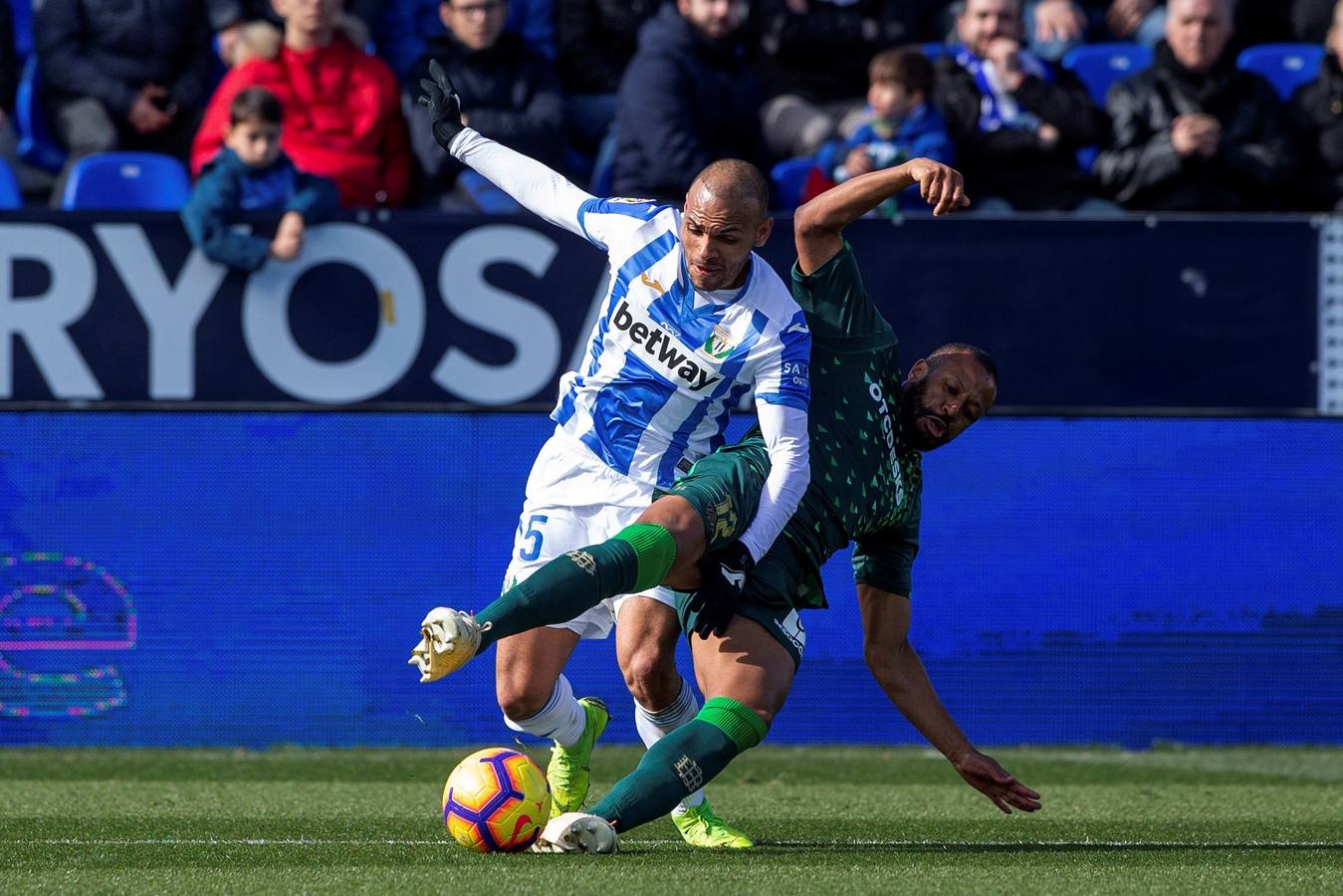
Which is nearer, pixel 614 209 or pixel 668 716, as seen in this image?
pixel 614 209

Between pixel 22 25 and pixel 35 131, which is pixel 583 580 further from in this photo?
pixel 22 25

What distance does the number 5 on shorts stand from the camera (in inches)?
223

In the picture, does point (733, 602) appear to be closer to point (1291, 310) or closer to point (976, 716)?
point (976, 716)

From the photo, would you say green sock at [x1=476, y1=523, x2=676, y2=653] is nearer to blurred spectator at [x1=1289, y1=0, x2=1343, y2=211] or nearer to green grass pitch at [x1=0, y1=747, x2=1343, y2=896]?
green grass pitch at [x1=0, y1=747, x2=1343, y2=896]

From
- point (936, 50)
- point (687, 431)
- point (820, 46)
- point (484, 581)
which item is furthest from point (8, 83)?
point (687, 431)

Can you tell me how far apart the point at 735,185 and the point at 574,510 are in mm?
1125

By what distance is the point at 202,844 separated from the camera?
17.9ft

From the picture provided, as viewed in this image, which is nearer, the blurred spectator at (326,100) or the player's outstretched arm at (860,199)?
the player's outstretched arm at (860,199)

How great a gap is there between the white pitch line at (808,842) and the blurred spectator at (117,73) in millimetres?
5247

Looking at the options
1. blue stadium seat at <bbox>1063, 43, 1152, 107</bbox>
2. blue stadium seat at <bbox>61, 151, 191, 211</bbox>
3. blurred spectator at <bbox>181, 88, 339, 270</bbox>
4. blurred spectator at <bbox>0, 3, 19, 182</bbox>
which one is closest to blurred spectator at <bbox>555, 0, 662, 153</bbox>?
blurred spectator at <bbox>181, 88, 339, 270</bbox>

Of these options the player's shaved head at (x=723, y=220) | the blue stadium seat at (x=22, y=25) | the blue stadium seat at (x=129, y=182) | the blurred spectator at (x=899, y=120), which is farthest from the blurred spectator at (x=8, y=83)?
the player's shaved head at (x=723, y=220)

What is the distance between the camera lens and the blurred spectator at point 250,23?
388 inches

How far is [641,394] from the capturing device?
562 centimetres

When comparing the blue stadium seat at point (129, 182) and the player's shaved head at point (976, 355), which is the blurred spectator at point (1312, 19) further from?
the player's shaved head at point (976, 355)
